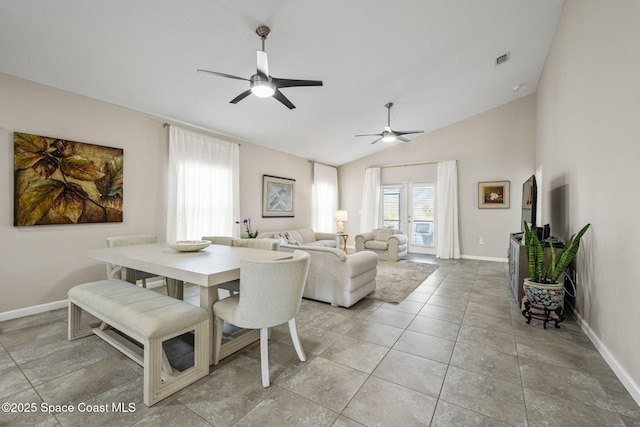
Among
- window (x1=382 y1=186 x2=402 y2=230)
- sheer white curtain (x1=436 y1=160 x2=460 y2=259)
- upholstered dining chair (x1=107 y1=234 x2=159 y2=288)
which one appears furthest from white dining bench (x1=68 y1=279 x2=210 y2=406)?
window (x1=382 y1=186 x2=402 y2=230)

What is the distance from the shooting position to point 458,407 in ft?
5.38

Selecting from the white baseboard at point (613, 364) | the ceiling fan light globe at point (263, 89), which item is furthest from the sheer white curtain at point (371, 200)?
the ceiling fan light globe at point (263, 89)

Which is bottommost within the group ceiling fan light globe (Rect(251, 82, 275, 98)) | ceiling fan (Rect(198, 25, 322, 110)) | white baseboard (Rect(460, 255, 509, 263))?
white baseboard (Rect(460, 255, 509, 263))

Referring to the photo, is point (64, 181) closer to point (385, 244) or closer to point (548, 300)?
point (548, 300)

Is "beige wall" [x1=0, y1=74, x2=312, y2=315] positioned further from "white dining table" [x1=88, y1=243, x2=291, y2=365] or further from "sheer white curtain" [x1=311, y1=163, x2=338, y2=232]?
"sheer white curtain" [x1=311, y1=163, x2=338, y2=232]

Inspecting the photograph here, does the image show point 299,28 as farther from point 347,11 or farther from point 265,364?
point 265,364

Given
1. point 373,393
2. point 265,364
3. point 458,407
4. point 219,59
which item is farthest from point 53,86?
point 458,407

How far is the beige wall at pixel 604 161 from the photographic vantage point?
1834 millimetres

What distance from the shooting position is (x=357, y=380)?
74.7 inches

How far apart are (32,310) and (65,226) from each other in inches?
37.5

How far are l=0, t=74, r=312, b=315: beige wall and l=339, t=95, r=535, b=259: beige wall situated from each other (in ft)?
19.8

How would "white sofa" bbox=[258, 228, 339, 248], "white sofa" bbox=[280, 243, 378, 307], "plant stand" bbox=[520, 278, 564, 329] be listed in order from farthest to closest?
1. "white sofa" bbox=[258, 228, 339, 248]
2. "white sofa" bbox=[280, 243, 378, 307]
3. "plant stand" bbox=[520, 278, 564, 329]

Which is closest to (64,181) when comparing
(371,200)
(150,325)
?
(150,325)

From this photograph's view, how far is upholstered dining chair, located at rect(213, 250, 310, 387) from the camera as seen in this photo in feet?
5.83
